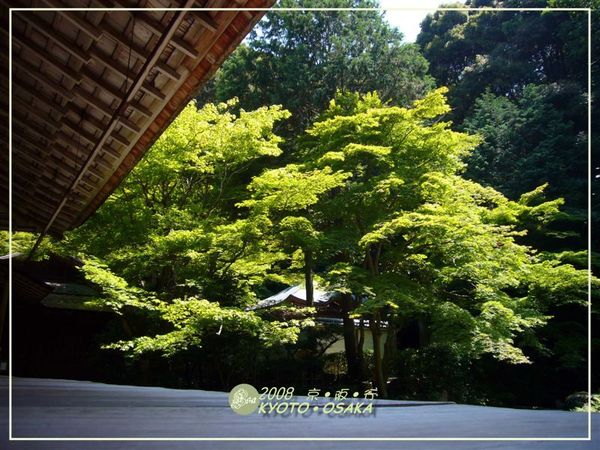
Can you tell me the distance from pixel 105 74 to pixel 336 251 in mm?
4969

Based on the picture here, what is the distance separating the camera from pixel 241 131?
237 inches

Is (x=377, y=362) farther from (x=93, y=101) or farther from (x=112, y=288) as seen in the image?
(x=93, y=101)

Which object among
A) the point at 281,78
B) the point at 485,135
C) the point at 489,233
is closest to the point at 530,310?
the point at 489,233

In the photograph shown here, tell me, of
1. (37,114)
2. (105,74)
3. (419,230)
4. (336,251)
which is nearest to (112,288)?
(336,251)

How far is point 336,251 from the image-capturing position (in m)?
6.73

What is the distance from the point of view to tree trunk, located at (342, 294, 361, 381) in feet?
23.9

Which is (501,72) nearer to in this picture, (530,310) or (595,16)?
(595,16)

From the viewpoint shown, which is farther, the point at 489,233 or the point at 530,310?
the point at 530,310

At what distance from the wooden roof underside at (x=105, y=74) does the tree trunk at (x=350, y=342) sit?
5.04 meters

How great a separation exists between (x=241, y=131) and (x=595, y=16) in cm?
784

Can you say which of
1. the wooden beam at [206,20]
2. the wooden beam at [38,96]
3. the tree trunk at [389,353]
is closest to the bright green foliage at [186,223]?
the tree trunk at [389,353]

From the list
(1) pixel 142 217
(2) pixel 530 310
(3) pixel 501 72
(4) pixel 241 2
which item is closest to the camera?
(4) pixel 241 2

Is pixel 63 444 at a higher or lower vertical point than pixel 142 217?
lower

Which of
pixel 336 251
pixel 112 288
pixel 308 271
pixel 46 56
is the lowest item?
pixel 112 288
